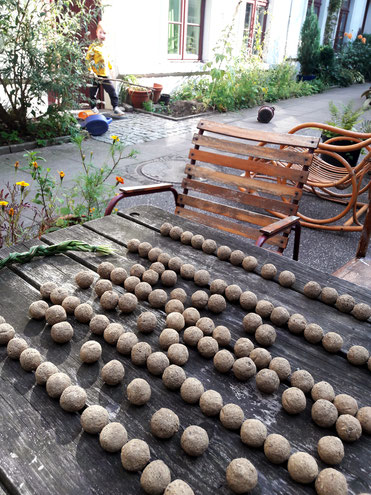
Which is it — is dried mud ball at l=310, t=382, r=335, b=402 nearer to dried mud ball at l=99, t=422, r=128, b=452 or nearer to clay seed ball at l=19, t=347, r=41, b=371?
dried mud ball at l=99, t=422, r=128, b=452

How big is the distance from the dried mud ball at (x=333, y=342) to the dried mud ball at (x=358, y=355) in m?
0.04

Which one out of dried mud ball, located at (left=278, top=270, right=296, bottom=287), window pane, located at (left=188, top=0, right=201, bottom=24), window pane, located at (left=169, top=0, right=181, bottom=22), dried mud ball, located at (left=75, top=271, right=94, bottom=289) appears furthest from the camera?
window pane, located at (left=188, top=0, right=201, bottom=24)

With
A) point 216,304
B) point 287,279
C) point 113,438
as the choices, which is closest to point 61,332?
point 113,438

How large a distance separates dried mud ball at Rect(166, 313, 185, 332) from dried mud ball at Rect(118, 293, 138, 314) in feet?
0.47

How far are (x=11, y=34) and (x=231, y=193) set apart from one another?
187 inches

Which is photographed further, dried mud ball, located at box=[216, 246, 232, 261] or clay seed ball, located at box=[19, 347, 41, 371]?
dried mud ball, located at box=[216, 246, 232, 261]

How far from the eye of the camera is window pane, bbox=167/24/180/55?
33.8 feet

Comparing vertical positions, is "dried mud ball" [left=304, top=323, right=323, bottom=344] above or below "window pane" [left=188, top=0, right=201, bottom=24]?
below

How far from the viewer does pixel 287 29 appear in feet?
45.4

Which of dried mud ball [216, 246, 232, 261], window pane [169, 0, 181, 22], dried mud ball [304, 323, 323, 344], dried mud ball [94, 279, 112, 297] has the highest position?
window pane [169, 0, 181, 22]

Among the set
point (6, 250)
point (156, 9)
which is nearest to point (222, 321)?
point (6, 250)

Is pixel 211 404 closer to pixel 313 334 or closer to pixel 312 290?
pixel 313 334

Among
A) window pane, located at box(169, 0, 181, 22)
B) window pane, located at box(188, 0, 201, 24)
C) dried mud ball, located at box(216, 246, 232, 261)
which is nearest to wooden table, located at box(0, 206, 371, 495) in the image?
dried mud ball, located at box(216, 246, 232, 261)

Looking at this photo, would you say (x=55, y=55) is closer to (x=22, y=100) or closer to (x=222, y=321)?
(x=22, y=100)
